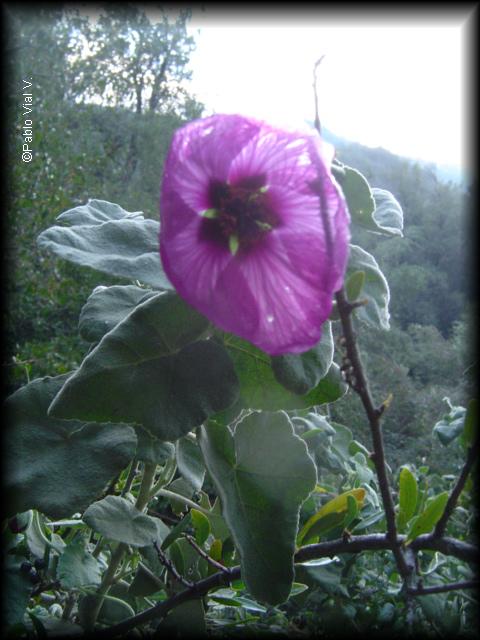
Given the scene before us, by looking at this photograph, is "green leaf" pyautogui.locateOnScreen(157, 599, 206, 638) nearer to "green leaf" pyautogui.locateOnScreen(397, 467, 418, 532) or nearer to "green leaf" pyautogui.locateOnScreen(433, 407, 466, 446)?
"green leaf" pyautogui.locateOnScreen(397, 467, 418, 532)

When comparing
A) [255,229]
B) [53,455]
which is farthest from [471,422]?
[53,455]

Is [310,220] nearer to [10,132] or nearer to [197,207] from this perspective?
[197,207]

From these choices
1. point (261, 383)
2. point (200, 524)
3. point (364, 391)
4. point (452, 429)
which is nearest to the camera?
point (364, 391)

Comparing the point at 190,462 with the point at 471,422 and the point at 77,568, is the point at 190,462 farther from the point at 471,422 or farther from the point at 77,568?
the point at 471,422

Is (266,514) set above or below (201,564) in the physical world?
above

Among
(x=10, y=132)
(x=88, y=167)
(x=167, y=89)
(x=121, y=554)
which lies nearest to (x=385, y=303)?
(x=121, y=554)

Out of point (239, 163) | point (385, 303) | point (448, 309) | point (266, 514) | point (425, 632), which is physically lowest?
point (448, 309)
